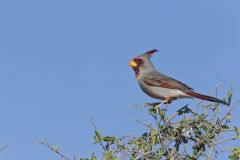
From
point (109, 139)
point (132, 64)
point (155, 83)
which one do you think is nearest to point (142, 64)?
point (132, 64)

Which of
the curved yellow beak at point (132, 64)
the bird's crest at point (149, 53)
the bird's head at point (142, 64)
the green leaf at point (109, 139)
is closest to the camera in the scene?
the green leaf at point (109, 139)

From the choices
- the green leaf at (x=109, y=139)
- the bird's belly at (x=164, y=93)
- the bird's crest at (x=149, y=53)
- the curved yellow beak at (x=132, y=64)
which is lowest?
the green leaf at (x=109, y=139)

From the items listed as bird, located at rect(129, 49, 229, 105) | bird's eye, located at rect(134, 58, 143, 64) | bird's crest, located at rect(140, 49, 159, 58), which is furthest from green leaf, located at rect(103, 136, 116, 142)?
bird's eye, located at rect(134, 58, 143, 64)

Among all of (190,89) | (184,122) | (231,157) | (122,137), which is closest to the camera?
(231,157)

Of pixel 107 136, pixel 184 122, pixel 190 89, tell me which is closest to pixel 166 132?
pixel 184 122

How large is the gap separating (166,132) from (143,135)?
0.25 meters

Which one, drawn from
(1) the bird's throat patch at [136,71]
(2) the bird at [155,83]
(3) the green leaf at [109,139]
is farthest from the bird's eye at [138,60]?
(3) the green leaf at [109,139]

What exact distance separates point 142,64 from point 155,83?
27.3 inches

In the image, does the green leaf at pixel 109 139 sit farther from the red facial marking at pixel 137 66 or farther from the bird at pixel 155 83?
the red facial marking at pixel 137 66

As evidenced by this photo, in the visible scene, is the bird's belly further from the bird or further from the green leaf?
the green leaf

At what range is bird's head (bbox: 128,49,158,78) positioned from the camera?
9.11m

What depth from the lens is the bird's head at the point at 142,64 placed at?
9.11 meters

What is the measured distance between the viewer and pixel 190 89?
8.30 m

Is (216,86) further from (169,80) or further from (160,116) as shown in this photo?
(169,80)
